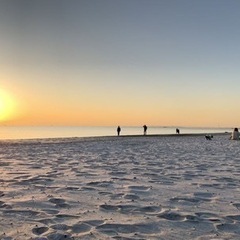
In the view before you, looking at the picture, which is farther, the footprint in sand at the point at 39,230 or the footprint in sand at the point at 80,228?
the footprint in sand at the point at 80,228

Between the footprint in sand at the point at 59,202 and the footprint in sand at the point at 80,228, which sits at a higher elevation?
the footprint in sand at the point at 59,202

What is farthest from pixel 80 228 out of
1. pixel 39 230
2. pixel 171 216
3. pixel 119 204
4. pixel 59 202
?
pixel 59 202

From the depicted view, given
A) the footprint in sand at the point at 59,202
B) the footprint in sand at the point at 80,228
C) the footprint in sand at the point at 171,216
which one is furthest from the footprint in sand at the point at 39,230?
the footprint in sand at the point at 171,216

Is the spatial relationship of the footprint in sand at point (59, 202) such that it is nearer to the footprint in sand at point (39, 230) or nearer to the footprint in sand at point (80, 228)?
the footprint in sand at point (80, 228)

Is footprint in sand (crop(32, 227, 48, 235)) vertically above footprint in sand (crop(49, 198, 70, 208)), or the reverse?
footprint in sand (crop(49, 198, 70, 208))

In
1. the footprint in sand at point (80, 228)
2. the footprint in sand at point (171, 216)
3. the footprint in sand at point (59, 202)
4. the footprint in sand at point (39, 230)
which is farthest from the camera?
the footprint in sand at point (59, 202)

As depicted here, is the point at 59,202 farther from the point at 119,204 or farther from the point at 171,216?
the point at 171,216

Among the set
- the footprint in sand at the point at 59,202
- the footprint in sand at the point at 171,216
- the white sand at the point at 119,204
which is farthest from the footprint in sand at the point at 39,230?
the footprint in sand at the point at 171,216

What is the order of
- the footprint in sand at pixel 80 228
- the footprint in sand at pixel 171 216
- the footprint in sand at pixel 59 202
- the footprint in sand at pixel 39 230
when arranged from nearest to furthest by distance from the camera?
the footprint in sand at pixel 39 230, the footprint in sand at pixel 80 228, the footprint in sand at pixel 171 216, the footprint in sand at pixel 59 202

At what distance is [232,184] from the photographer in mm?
11297

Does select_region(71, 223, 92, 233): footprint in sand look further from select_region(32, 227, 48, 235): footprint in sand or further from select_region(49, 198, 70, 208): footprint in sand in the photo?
select_region(49, 198, 70, 208): footprint in sand

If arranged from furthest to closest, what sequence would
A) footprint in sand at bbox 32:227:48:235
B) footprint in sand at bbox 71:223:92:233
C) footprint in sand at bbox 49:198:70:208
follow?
footprint in sand at bbox 49:198:70:208
footprint in sand at bbox 71:223:92:233
footprint in sand at bbox 32:227:48:235

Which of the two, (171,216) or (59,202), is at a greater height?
(59,202)

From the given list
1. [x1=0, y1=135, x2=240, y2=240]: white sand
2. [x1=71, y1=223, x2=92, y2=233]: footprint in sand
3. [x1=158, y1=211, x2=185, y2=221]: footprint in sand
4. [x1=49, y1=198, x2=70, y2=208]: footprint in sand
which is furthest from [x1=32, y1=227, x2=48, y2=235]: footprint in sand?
[x1=158, y1=211, x2=185, y2=221]: footprint in sand
